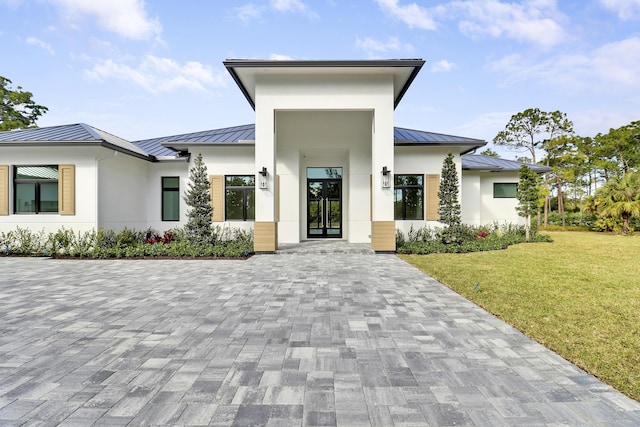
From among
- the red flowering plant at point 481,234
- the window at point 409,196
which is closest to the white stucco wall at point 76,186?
the window at point 409,196

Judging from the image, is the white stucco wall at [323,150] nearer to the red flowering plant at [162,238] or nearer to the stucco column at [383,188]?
the stucco column at [383,188]

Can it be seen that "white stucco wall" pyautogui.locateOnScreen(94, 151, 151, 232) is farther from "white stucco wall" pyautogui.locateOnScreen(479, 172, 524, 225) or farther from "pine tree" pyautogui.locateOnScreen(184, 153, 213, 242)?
"white stucco wall" pyautogui.locateOnScreen(479, 172, 524, 225)

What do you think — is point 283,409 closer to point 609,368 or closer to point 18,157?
point 609,368

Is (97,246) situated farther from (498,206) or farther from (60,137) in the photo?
(498,206)

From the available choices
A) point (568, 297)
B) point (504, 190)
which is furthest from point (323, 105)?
point (504, 190)

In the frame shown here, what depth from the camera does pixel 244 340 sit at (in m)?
3.45

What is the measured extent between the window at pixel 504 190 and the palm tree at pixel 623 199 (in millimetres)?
7437

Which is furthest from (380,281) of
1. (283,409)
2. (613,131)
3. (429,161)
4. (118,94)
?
(613,131)

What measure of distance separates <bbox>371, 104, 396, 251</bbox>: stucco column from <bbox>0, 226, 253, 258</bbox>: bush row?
4.40 metres

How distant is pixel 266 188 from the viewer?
10109mm

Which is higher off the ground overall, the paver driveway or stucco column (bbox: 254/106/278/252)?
stucco column (bbox: 254/106/278/252)

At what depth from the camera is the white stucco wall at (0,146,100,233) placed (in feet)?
34.4

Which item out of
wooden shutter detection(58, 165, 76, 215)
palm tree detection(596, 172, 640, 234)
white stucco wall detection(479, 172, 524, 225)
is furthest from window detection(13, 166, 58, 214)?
palm tree detection(596, 172, 640, 234)

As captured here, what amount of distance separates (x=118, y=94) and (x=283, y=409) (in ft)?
60.3
